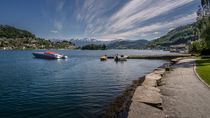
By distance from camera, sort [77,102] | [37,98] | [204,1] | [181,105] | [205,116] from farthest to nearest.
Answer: [204,1] → [37,98] → [77,102] → [181,105] → [205,116]

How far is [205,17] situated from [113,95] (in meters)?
39.3

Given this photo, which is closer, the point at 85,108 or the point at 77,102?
the point at 85,108

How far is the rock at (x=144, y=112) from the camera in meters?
8.25

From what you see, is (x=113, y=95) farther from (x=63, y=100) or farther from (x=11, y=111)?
(x=11, y=111)

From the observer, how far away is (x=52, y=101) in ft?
46.5

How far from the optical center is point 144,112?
28.6 ft

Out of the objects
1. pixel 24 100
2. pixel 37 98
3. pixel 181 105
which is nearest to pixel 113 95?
pixel 181 105

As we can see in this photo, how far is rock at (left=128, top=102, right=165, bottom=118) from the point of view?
8.25m

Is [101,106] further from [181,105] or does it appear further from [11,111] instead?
[11,111]

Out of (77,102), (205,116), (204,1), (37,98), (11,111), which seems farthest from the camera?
(204,1)

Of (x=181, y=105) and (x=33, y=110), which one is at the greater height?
(x=181, y=105)

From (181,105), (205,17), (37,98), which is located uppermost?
(205,17)

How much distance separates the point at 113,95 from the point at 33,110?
8721mm

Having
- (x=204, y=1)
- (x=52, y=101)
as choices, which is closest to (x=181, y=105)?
(x=52, y=101)
